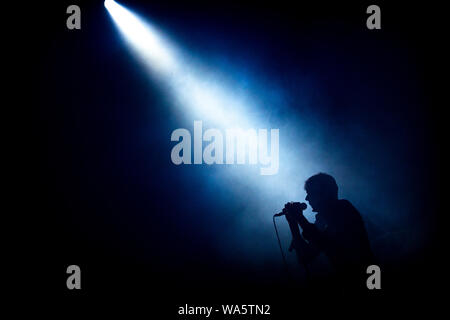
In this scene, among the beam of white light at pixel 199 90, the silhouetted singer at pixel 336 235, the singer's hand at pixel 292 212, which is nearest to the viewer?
the silhouetted singer at pixel 336 235

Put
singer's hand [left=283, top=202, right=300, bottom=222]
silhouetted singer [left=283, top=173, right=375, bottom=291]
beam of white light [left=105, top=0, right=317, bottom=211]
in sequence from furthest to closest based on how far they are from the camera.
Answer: beam of white light [left=105, top=0, right=317, bottom=211] < singer's hand [left=283, top=202, right=300, bottom=222] < silhouetted singer [left=283, top=173, right=375, bottom=291]

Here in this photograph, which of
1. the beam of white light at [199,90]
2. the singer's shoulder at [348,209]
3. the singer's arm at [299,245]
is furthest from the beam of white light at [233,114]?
the singer's shoulder at [348,209]

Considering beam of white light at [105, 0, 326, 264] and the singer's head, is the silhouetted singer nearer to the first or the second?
the singer's head

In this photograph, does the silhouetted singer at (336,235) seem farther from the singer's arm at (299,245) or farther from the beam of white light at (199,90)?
the beam of white light at (199,90)

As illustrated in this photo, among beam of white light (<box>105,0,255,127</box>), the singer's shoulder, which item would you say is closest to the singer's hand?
the singer's shoulder

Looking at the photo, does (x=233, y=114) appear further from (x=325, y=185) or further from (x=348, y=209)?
(x=348, y=209)

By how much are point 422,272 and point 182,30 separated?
3186 millimetres

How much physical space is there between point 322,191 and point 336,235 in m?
0.31

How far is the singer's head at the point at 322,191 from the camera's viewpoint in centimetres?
203

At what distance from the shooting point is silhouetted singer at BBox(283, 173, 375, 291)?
1.79 metres

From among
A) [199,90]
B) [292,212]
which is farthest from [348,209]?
[199,90]

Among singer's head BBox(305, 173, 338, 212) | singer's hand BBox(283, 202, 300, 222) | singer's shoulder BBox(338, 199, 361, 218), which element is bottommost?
singer's hand BBox(283, 202, 300, 222)

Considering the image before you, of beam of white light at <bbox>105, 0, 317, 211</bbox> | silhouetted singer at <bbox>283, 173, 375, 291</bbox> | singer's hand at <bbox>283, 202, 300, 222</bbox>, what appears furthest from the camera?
beam of white light at <bbox>105, 0, 317, 211</bbox>

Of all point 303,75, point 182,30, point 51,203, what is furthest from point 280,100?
point 51,203
